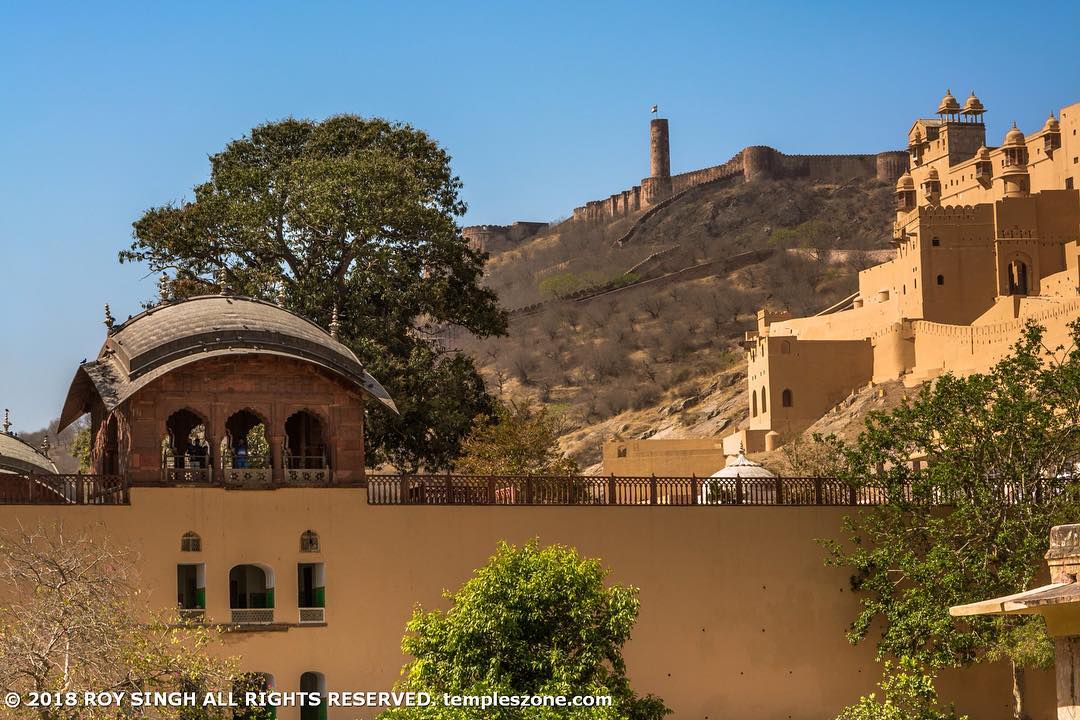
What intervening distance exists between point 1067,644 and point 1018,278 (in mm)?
50084

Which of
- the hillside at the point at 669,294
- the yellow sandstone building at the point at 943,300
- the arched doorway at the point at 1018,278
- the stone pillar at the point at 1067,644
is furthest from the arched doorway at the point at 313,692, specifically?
the arched doorway at the point at 1018,278

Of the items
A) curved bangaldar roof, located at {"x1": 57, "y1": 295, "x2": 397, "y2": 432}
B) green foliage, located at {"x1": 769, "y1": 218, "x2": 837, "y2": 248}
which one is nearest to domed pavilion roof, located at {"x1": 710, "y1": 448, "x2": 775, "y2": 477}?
curved bangaldar roof, located at {"x1": 57, "y1": 295, "x2": 397, "y2": 432}

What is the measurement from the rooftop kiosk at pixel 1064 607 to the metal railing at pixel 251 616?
14.2m

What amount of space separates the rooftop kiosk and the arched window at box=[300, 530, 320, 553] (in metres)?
14.3

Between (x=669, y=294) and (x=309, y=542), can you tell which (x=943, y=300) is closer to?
(x=669, y=294)

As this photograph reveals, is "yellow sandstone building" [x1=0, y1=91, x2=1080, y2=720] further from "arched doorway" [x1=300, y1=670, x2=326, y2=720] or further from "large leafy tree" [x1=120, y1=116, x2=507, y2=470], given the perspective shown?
"large leafy tree" [x1=120, y1=116, x2=507, y2=470]

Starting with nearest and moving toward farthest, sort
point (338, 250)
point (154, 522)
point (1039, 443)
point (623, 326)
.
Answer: point (154, 522), point (1039, 443), point (338, 250), point (623, 326)

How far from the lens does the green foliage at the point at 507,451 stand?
109ft

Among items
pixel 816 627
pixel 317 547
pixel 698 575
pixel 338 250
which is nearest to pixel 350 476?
pixel 317 547

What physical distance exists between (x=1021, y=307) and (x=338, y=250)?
24.8 metres

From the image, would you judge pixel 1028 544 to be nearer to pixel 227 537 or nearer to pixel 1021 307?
pixel 227 537

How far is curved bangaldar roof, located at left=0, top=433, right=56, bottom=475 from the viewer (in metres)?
27.5

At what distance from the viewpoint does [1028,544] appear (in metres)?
24.5

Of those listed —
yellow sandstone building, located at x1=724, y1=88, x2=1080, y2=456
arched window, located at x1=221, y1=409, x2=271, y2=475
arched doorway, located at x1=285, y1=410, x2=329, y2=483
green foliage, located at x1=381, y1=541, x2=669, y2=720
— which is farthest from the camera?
yellow sandstone building, located at x1=724, y1=88, x2=1080, y2=456
